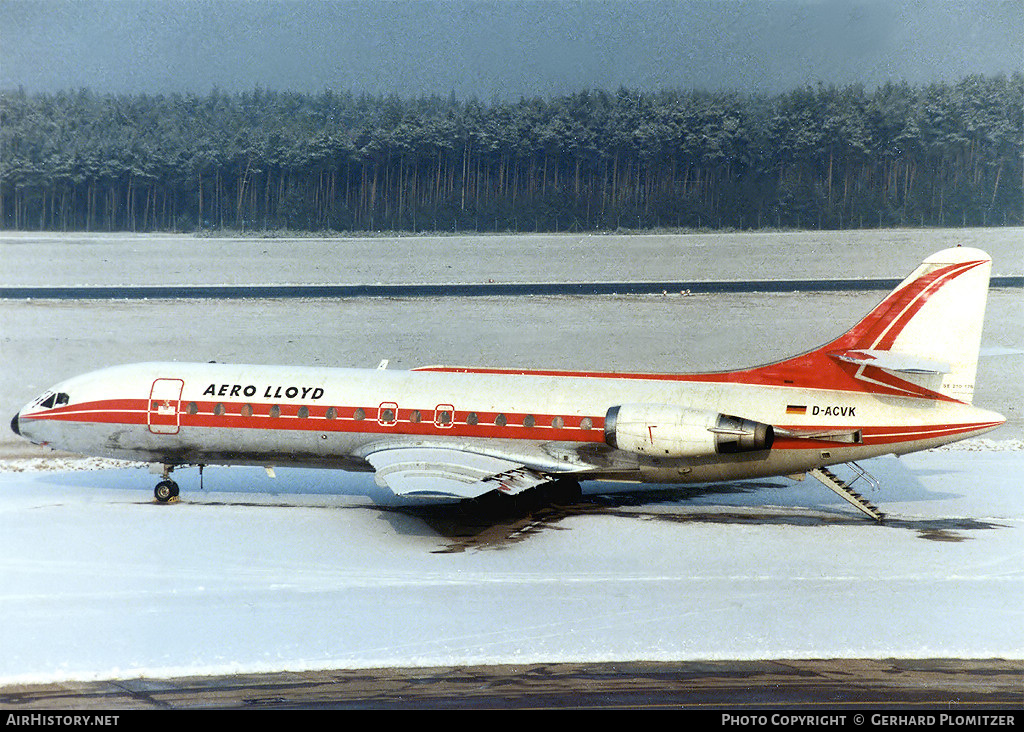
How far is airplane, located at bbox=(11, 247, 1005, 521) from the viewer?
1959 centimetres

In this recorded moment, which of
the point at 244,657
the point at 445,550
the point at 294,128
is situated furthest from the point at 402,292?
the point at 244,657

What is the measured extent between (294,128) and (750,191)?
1980 centimetres

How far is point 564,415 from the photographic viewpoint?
20.6m

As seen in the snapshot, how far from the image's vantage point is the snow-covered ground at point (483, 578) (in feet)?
44.4

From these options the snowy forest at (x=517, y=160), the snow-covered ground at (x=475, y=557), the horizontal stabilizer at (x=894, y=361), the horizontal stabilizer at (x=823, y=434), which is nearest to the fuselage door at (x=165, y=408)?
the snow-covered ground at (x=475, y=557)

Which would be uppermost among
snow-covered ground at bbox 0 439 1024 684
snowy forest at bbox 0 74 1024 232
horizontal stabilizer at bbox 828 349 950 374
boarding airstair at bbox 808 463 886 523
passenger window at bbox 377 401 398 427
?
snowy forest at bbox 0 74 1024 232

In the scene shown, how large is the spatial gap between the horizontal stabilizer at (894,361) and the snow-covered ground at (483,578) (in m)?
→ 3.10

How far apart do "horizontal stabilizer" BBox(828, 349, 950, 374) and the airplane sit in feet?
0.16

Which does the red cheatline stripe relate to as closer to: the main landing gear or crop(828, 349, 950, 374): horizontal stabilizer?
crop(828, 349, 950, 374): horizontal stabilizer

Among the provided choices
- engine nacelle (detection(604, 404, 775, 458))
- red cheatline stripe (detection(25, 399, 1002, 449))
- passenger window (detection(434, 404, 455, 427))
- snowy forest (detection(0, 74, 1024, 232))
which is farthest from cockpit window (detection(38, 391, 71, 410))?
snowy forest (detection(0, 74, 1024, 232))

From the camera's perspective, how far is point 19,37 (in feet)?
147

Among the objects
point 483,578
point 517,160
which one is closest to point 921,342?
point 483,578

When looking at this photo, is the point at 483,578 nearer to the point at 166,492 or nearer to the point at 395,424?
the point at 395,424

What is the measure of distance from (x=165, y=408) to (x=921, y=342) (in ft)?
50.7
